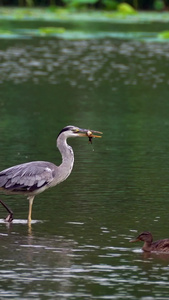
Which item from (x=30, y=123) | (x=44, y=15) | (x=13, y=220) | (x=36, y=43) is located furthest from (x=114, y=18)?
(x=13, y=220)

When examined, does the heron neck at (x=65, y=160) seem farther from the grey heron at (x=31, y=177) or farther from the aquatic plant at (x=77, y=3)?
the aquatic plant at (x=77, y=3)

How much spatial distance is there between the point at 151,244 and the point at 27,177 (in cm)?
200

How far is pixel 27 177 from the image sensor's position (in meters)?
11.9

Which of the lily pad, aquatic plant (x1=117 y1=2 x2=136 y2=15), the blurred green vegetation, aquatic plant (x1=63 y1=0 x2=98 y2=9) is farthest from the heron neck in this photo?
the blurred green vegetation

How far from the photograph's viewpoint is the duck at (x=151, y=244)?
34.4ft

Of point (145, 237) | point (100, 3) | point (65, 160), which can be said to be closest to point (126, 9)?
point (100, 3)

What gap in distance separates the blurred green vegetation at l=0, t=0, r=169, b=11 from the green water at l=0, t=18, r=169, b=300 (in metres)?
28.1

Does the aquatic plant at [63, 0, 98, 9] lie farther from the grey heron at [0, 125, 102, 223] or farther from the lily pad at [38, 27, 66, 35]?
the grey heron at [0, 125, 102, 223]

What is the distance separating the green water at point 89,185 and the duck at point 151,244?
0.09m

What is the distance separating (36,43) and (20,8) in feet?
69.1

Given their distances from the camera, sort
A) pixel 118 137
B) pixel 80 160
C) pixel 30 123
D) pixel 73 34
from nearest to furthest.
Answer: pixel 80 160
pixel 118 137
pixel 30 123
pixel 73 34

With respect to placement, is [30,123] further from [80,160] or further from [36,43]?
[36,43]

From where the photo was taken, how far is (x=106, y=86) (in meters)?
28.5

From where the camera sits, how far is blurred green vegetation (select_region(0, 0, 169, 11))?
61219 mm
